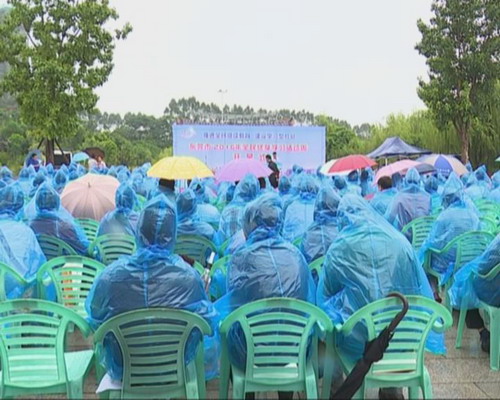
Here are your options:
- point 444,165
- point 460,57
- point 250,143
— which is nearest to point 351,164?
point 444,165

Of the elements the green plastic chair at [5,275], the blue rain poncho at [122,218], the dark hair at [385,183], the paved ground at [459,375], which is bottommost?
the paved ground at [459,375]

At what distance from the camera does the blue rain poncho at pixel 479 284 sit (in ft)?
12.7

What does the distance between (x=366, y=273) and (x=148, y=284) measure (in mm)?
1181

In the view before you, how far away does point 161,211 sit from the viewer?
289cm

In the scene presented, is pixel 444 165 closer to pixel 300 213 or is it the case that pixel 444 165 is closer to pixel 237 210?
pixel 300 213

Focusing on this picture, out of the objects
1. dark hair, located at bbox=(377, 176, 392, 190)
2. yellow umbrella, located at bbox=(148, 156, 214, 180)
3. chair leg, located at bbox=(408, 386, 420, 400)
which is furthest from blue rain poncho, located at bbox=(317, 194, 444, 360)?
dark hair, located at bbox=(377, 176, 392, 190)

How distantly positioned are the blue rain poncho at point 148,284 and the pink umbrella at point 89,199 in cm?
401

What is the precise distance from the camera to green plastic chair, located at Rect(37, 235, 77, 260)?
194 inches

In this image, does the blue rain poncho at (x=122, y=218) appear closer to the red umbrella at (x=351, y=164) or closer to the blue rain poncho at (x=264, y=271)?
the blue rain poncho at (x=264, y=271)

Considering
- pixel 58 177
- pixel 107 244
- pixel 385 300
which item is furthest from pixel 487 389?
pixel 58 177

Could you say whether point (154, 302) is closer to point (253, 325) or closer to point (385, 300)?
point (253, 325)

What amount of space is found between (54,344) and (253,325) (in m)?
0.99

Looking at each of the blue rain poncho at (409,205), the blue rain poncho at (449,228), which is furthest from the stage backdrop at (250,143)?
the blue rain poncho at (449,228)

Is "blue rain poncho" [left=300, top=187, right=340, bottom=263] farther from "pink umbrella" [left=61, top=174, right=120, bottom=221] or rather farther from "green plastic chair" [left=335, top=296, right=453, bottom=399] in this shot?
"pink umbrella" [left=61, top=174, right=120, bottom=221]
